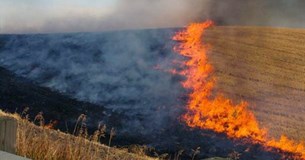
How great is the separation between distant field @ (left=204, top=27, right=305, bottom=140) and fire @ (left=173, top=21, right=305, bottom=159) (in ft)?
0.93

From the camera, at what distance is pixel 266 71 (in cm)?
1784

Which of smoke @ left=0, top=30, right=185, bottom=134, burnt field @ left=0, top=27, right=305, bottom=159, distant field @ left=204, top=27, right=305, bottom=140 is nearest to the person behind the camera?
burnt field @ left=0, top=27, right=305, bottom=159

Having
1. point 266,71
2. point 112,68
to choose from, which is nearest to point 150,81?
point 112,68

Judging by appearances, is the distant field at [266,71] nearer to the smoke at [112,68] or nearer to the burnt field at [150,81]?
the burnt field at [150,81]

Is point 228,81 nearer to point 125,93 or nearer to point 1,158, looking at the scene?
point 125,93

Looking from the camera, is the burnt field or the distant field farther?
the distant field

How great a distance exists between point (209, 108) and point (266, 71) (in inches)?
114

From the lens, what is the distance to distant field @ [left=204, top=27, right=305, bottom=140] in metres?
16.0

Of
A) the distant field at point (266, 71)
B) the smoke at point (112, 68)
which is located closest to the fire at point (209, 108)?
the distant field at point (266, 71)

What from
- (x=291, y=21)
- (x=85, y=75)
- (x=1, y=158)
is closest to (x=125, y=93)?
(x=85, y=75)

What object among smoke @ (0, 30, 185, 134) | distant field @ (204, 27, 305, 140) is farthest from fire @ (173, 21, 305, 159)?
smoke @ (0, 30, 185, 134)

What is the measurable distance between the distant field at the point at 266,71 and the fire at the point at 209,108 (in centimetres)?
28

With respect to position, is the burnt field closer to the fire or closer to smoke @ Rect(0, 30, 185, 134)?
smoke @ Rect(0, 30, 185, 134)

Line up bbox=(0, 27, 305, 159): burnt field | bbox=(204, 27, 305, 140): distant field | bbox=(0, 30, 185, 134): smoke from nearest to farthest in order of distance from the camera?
bbox=(0, 27, 305, 159): burnt field, bbox=(204, 27, 305, 140): distant field, bbox=(0, 30, 185, 134): smoke
